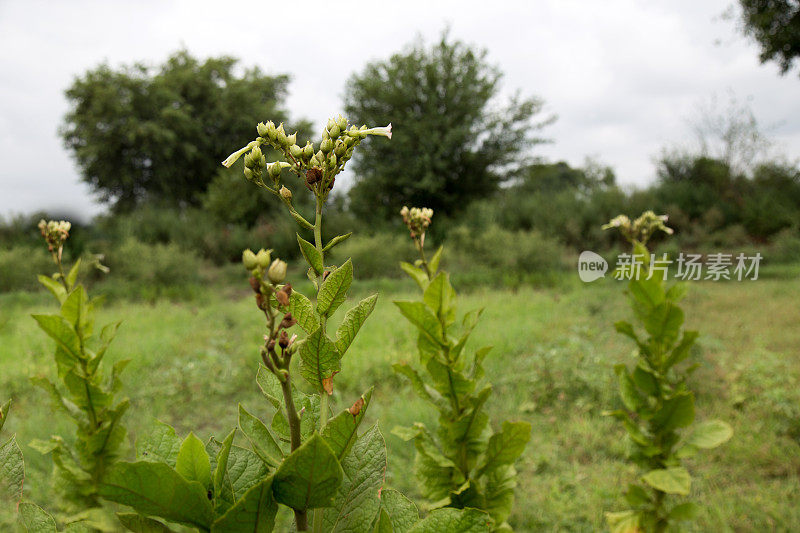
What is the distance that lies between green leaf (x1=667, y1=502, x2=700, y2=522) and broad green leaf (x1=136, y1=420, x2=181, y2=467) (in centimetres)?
193

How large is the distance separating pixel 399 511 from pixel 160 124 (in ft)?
52.4

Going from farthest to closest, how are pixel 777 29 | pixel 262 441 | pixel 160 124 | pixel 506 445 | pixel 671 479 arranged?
pixel 160 124 < pixel 777 29 < pixel 671 479 < pixel 506 445 < pixel 262 441

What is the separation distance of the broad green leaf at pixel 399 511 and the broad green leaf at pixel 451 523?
0.05 metres

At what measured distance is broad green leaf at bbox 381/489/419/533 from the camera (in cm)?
52

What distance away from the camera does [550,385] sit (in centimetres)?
376

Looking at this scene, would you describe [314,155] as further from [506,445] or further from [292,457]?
[506,445]

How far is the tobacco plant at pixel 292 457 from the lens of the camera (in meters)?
0.40

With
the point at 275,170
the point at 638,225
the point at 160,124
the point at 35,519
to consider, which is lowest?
the point at 35,519

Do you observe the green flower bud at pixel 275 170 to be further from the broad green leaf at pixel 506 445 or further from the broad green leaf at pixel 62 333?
the broad green leaf at pixel 506 445

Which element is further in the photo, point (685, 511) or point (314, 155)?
point (685, 511)

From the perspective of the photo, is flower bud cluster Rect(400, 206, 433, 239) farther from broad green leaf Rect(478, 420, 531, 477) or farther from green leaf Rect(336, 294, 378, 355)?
green leaf Rect(336, 294, 378, 355)

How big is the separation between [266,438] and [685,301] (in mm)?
6371

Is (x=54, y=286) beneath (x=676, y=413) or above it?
above

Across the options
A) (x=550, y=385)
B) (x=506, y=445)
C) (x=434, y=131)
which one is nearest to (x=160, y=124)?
(x=434, y=131)
